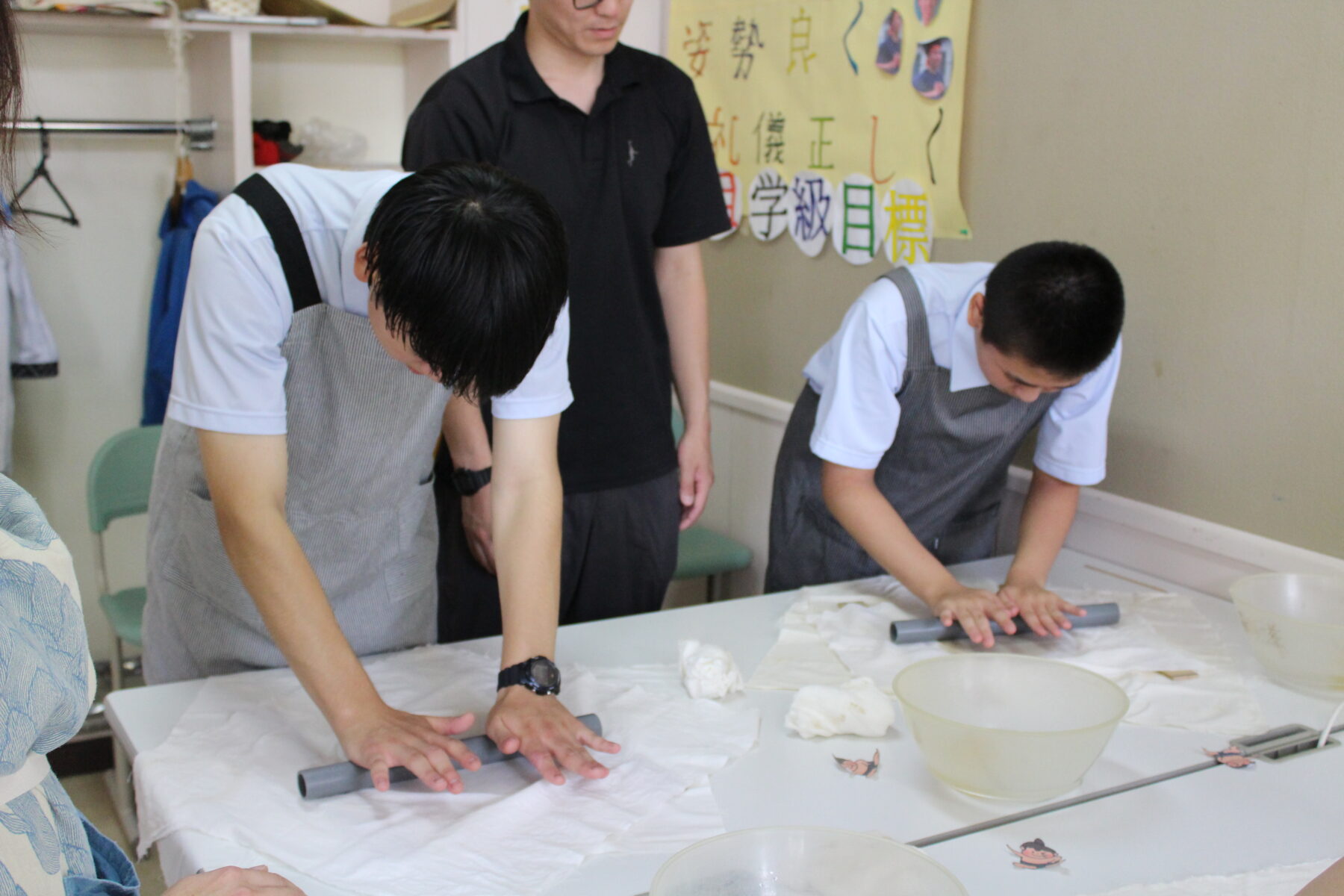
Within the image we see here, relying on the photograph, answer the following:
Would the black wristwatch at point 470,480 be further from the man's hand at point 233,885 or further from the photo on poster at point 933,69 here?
the photo on poster at point 933,69

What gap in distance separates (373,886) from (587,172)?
111 cm

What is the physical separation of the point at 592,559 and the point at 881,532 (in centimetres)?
50

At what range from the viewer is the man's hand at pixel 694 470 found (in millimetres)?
1846

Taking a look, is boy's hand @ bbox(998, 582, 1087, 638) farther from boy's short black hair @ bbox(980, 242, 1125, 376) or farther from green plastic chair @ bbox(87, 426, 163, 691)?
green plastic chair @ bbox(87, 426, 163, 691)

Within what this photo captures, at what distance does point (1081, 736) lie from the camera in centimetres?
97

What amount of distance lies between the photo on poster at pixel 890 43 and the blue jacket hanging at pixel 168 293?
4.85 feet

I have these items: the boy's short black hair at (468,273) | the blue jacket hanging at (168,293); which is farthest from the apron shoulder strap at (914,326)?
the blue jacket hanging at (168,293)

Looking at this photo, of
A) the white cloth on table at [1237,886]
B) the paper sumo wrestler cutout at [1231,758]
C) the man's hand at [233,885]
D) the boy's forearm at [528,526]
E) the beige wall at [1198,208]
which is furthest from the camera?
the beige wall at [1198,208]

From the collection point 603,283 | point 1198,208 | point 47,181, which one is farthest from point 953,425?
point 47,181

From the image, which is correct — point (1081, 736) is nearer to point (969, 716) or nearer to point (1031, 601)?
point (969, 716)

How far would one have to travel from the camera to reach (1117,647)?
53.7 inches

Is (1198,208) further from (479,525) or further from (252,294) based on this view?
(252,294)

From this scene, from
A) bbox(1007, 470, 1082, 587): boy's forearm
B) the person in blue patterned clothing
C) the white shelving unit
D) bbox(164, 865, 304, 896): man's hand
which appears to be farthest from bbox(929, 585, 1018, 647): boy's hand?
the white shelving unit

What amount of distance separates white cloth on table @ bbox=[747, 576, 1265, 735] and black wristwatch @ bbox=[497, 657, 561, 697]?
0.23m
